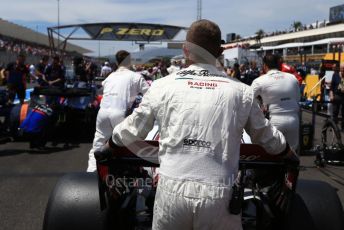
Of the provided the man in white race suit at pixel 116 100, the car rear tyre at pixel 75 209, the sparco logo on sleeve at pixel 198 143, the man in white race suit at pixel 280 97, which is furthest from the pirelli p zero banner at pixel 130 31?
the sparco logo on sleeve at pixel 198 143

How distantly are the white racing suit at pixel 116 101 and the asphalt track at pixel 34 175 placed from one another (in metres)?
0.90

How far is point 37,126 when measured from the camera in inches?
353

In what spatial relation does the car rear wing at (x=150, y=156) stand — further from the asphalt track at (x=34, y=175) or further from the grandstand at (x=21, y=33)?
the grandstand at (x=21, y=33)

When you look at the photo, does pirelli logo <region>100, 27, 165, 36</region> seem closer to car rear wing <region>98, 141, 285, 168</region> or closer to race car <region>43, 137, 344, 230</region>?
race car <region>43, 137, 344, 230</region>

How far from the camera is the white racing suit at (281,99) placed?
5871 mm

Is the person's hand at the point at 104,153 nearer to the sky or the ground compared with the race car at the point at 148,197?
nearer to the sky

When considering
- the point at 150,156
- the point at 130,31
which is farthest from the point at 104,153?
the point at 130,31

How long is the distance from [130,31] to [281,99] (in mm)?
17437

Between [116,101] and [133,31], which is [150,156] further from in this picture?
[133,31]

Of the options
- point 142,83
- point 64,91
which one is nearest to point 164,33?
point 64,91

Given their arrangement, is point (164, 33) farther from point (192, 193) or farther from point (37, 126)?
point (192, 193)

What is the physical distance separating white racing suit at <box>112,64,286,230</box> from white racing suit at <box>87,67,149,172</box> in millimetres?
3366

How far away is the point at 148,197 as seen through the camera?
301 centimetres

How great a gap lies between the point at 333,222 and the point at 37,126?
22.6 ft
